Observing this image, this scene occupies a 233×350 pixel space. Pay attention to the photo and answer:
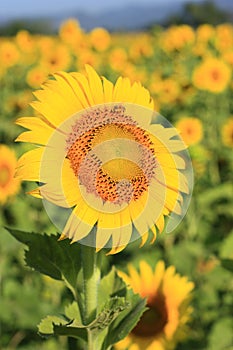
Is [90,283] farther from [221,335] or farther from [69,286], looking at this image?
[221,335]

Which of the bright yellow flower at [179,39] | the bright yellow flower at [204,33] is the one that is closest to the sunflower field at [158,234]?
the bright yellow flower at [179,39]

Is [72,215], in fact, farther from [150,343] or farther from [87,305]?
[150,343]

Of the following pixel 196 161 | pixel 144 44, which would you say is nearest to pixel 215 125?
pixel 196 161

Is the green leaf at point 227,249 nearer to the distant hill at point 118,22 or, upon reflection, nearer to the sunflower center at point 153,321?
the sunflower center at point 153,321

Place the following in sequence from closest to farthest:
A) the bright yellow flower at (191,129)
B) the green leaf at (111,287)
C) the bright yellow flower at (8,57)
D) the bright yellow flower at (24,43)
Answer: the green leaf at (111,287), the bright yellow flower at (191,129), the bright yellow flower at (8,57), the bright yellow flower at (24,43)

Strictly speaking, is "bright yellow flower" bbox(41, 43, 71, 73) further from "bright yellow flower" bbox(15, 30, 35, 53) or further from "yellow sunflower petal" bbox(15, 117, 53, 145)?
"yellow sunflower petal" bbox(15, 117, 53, 145)
